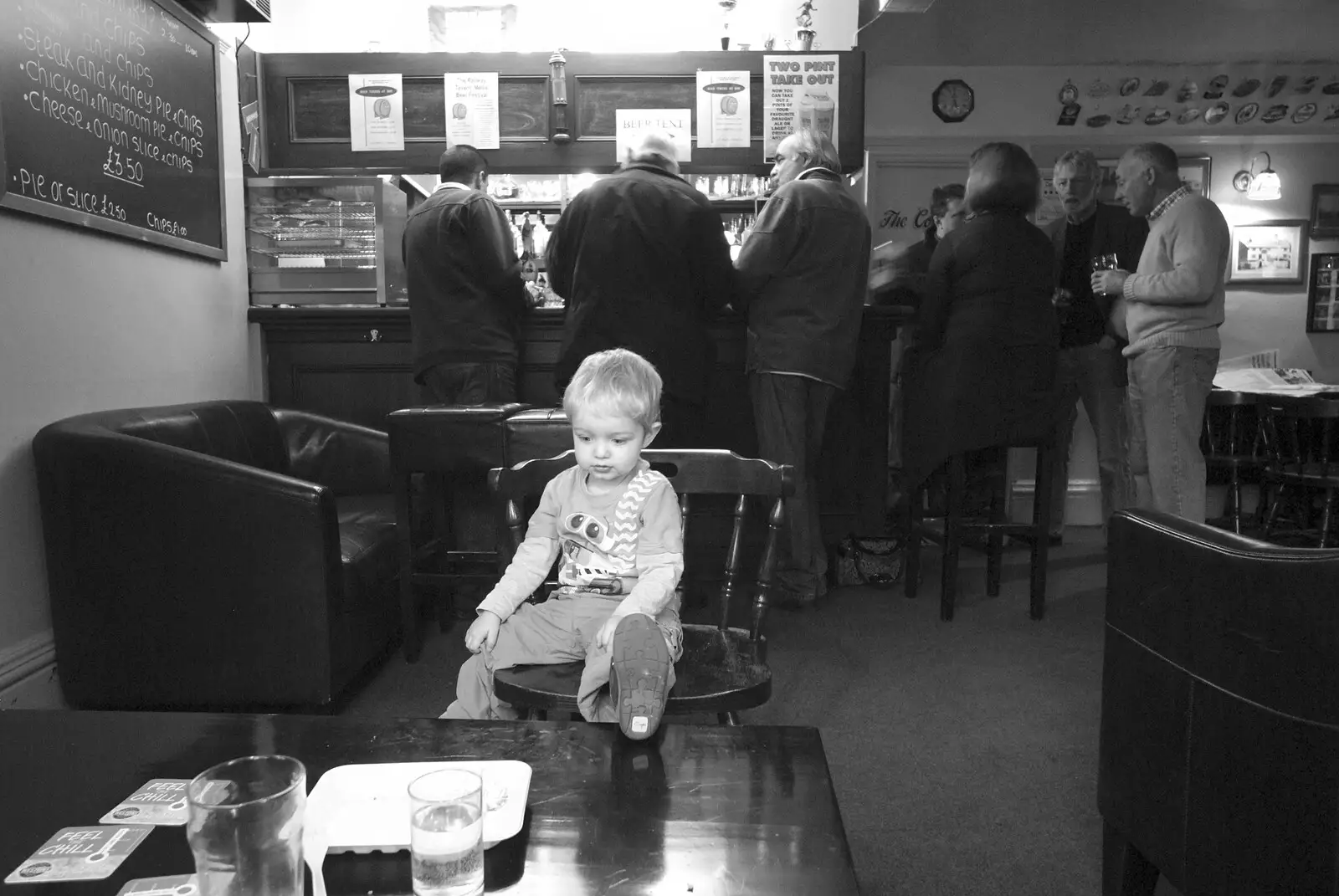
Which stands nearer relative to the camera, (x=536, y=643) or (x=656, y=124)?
(x=536, y=643)

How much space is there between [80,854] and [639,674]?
1.95 ft

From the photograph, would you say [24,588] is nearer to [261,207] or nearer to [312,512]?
[312,512]

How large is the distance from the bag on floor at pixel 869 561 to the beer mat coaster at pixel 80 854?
10.2 ft

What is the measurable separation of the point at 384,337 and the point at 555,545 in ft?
7.64

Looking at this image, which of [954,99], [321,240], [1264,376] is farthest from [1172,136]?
[321,240]

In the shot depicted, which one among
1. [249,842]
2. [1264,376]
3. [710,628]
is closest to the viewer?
[249,842]

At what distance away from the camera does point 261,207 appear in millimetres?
3818

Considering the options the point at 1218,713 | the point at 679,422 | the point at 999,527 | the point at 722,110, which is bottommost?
the point at 999,527

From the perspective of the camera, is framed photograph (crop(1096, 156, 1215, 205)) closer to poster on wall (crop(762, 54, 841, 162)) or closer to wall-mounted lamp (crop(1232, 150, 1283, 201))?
wall-mounted lamp (crop(1232, 150, 1283, 201))

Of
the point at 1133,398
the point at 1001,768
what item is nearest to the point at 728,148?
the point at 1133,398

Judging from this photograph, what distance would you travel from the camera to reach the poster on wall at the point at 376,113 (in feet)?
→ 13.6

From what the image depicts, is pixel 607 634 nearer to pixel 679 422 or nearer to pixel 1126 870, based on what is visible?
pixel 1126 870

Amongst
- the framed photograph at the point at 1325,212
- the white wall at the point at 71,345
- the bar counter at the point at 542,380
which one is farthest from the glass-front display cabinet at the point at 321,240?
the framed photograph at the point at 1325,212

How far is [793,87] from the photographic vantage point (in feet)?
13.8
